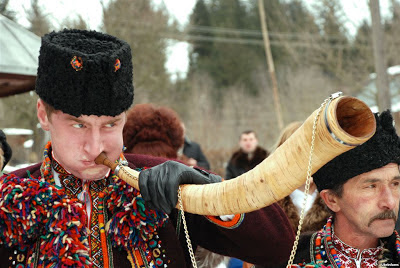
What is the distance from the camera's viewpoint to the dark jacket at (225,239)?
77.5 inches

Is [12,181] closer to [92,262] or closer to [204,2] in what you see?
[92,262]

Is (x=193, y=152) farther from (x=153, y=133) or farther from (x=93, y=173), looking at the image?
(x=93, y=173)

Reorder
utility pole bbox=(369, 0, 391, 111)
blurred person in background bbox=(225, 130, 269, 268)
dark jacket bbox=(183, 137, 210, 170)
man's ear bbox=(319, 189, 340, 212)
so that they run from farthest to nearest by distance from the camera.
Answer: dark jacket bbox=(183, 137, 210, 170) → blurred person in background bbox=(225, 130, 269, 268) → utility pole bbox=(369, 0, 391, 111) → man's ear bbox=(319, 189, 340, 212)

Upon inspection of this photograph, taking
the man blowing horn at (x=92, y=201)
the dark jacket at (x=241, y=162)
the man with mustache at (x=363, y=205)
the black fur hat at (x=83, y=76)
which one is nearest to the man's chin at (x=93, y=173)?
the man blowing horn at (x=92, y=201)

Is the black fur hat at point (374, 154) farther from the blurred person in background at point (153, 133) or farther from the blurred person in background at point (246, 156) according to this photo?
the blurred person in background at point (246, 156)

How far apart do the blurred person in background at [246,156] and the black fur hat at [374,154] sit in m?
4.57

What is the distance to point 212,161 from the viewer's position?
16375 mm

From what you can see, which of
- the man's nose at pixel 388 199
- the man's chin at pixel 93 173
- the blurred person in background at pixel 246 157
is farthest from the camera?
the blurred person in background at pixel 246 157

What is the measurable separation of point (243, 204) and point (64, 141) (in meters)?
0.69

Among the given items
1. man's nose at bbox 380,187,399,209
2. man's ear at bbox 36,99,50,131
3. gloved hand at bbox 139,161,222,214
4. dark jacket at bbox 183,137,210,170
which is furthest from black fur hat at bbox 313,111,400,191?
dark jacket at bbox 183,137,210,170

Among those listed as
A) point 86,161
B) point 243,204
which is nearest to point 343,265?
point 243,204

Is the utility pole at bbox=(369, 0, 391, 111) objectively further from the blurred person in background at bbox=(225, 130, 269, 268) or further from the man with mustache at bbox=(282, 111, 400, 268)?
the man with mustache at bbox=(282, 111, 400, 268)

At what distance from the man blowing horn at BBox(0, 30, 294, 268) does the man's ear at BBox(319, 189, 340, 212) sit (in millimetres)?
492

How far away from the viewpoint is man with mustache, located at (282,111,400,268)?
2.34 metres
